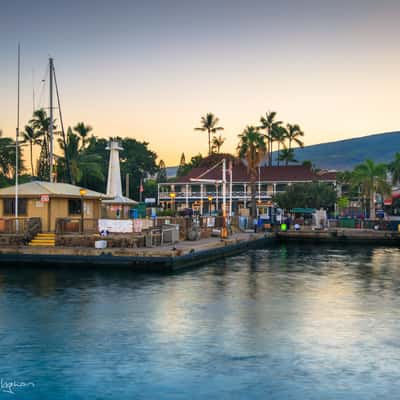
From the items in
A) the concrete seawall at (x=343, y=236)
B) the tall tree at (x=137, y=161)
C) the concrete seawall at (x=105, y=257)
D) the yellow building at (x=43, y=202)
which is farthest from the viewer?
the tall tree at (x=137, y=161)

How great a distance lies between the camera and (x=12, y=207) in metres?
35.2

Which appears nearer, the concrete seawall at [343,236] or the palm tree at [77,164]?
the concrete seawall at [343,236]

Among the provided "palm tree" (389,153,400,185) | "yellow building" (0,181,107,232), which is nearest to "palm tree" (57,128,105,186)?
"yellow building" (0,181,107,232)

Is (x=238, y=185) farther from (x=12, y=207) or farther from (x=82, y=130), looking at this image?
(x=12, y=207)

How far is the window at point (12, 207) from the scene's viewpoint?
34812mm

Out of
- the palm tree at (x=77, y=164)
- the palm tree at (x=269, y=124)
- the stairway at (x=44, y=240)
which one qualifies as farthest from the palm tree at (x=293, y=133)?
the stairway at (x=44, y=240)

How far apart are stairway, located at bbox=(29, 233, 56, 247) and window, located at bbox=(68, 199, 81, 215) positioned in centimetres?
271

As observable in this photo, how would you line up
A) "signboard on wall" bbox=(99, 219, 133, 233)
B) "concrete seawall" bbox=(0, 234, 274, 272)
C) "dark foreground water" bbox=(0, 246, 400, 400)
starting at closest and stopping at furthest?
"dark foreground water" bbox=(0, 246, 400, 400) < "concrete seawall" bbox=(0, 234, 274, 272) < "signboard on wall" bbox=(99, 219, 133, 233)

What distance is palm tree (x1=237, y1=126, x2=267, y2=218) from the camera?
6106cm

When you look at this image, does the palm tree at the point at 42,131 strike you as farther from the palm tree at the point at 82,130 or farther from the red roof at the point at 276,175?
the red roof at the point at 276,175

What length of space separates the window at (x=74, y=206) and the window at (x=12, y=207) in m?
2.84

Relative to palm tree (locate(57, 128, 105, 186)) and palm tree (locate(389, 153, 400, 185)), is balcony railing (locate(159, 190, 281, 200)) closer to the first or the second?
palm tree (locate(57, 128, 105, 186))

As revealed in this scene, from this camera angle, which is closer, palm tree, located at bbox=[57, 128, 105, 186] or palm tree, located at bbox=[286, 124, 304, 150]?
palm tree, located at bbox=[57, 128, 105, 186]

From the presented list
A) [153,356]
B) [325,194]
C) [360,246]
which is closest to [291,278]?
[153,356]
